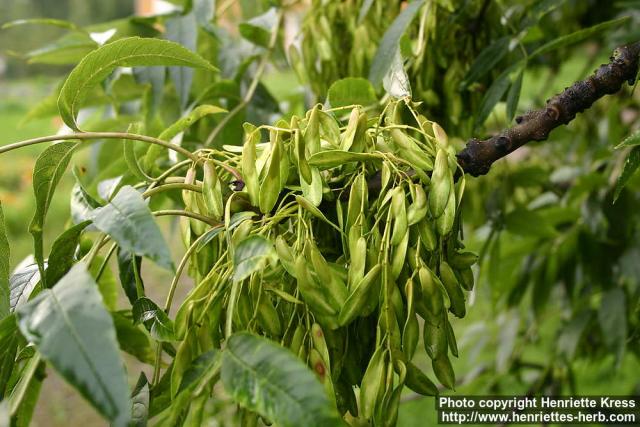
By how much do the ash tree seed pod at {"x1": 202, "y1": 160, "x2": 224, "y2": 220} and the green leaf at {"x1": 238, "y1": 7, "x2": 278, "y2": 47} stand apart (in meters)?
0.39

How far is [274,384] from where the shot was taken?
37 cm

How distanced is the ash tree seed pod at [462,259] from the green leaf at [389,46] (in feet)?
0.82

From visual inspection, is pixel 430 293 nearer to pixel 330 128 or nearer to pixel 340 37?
pixel 330 128

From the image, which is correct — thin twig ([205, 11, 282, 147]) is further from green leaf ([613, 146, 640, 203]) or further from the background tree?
green leaf ([613, 146, 640, 203])

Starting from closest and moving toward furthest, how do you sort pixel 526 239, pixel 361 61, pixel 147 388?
1. pixel 147 388
2. pixel 361 61
3. pixel 526 239

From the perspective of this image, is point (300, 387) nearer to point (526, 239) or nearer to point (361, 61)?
point (361, 61)

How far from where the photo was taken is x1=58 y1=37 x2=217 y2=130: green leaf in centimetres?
49

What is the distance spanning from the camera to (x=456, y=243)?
519 millimetres

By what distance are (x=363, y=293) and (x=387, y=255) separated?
31 millimetres

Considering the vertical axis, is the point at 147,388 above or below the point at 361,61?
below

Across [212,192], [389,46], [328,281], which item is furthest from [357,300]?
[389,46]

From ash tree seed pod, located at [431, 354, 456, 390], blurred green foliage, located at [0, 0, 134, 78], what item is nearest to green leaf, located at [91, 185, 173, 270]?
ash tree seed pod, located at [431, 354, 456, 390]

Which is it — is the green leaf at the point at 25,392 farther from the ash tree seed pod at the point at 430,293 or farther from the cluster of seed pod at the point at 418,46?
the cluster of seed pod at the point at 418,46

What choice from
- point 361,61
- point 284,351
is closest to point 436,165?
point 284,351
